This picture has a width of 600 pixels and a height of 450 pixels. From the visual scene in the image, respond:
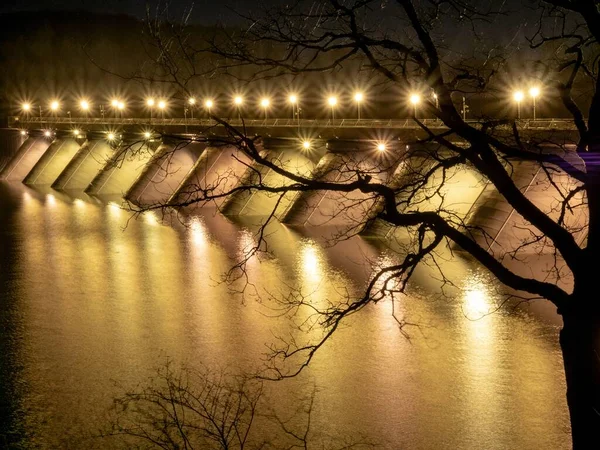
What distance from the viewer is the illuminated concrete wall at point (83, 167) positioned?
125 ft

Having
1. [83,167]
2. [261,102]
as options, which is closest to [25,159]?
[83,167]

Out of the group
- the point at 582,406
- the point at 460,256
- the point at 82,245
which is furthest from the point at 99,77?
the point at 582,406

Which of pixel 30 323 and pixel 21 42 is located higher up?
pixel 21 42

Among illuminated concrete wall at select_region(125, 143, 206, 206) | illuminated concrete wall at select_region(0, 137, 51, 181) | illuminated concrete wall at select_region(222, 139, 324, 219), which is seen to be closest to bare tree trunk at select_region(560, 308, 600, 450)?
illuminated concrete wall at select_region(222, 139, 324, 219)

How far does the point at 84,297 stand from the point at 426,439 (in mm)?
8920

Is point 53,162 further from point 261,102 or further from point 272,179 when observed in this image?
point 272,179

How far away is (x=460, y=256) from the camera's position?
18.2 m

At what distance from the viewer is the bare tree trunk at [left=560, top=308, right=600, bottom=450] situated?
4656 millimetres

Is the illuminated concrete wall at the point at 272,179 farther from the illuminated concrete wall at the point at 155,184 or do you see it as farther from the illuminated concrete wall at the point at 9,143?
the illuminated concrete wall at the point at 9,143

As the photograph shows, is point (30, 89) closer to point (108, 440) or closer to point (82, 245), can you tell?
point (82, 245)

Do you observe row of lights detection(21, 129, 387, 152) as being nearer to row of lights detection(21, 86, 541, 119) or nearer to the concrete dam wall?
the concrete dam wall

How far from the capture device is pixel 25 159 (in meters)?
45.1

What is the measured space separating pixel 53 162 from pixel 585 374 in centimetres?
4005

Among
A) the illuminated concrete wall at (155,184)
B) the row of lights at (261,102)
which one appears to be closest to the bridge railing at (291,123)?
the row of lights at (261,102)
